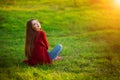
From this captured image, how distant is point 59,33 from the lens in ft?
78.3

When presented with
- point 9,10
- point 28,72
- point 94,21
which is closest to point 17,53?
point 28,72

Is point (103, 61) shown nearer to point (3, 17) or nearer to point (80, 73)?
point (80, 73)

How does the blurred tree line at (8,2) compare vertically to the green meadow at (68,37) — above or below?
above

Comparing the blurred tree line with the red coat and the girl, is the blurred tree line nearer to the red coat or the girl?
the girl

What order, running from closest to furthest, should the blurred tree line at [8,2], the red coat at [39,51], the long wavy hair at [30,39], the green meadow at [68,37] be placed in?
the green meadow at [68,37] → the red coat at [39,51] → the long wavy hair at [30,39] → the blurred tree line at [8,2]

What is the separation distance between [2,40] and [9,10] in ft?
39.6

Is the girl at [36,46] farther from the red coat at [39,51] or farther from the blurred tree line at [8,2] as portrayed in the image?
the blurred tree line at [8,2]

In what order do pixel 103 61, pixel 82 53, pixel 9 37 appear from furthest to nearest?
pixel 9 37 → pixel 82 53 → pixel 103 61

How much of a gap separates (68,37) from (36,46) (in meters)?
7.75

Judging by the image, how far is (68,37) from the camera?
2192 centimetres

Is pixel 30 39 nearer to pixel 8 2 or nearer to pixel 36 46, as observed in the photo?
pixel 36 46

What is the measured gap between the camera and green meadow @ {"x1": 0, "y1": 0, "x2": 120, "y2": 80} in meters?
13.5

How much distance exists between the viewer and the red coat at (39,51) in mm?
14242

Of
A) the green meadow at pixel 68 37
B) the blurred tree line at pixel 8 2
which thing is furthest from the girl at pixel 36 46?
the blurred tree line at pixel 8 2
